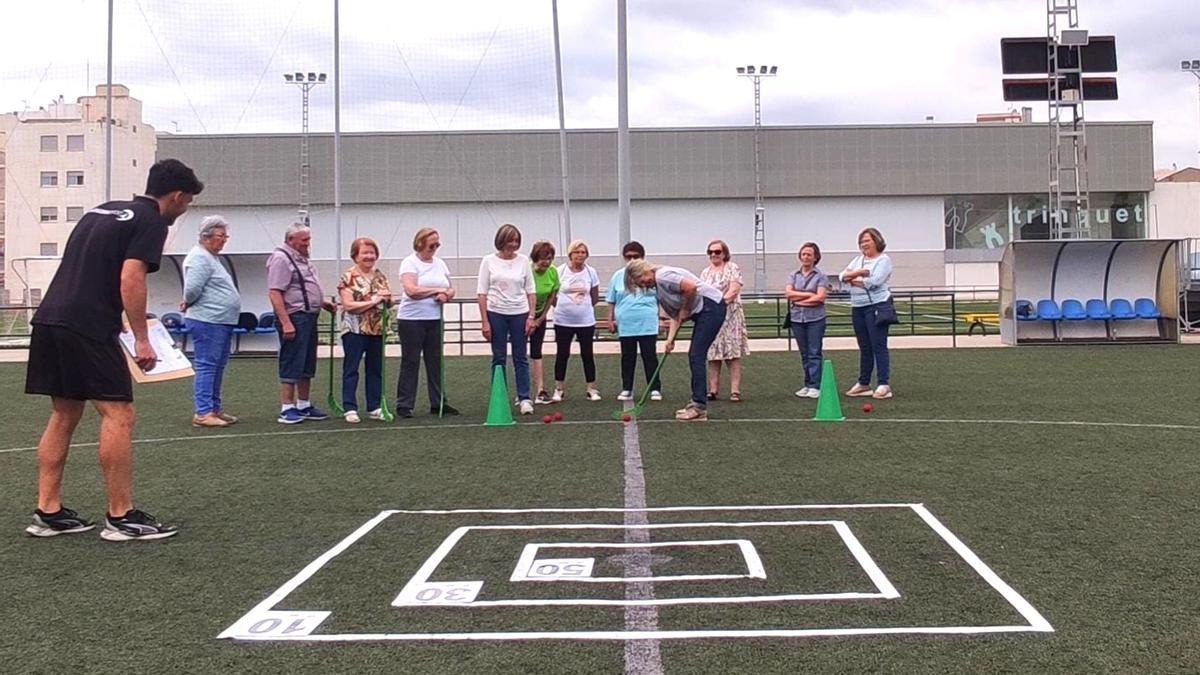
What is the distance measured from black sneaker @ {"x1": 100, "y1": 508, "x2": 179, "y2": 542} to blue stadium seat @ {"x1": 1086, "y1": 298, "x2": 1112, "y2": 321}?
17345 mm

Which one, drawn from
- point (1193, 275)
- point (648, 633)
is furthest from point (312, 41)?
point (648, 633)

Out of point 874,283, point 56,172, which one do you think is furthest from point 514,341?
point 56,172

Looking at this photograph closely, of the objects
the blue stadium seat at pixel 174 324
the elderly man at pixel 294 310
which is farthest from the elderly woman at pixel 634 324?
the blue stadium seat at pixel 174 324

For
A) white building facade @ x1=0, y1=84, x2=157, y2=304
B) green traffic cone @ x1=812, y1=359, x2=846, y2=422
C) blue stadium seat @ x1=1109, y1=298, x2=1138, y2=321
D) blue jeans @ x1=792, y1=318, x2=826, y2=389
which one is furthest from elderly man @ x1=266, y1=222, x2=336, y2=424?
white building facade @ x1=0, y1=84, x2=157, y2=304

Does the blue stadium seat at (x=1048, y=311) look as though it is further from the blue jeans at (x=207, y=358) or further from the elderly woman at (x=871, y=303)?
the blue jeans at (x=207, y=358)

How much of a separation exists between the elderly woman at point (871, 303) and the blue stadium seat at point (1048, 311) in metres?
9.51

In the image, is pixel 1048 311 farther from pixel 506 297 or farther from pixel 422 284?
pixel 422 284

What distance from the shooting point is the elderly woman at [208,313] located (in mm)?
9148

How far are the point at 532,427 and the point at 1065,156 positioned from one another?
44956 millimetres

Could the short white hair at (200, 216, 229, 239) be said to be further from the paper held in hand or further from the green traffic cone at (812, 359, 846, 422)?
the green traffic cone at (812, 359, 846, 422)

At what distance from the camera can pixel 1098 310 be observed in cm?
1880

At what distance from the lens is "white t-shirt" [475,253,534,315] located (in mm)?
9469

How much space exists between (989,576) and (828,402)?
4.84 meters

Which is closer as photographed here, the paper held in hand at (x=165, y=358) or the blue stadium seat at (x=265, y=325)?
the paper held in hand at (x=165, y=358)
